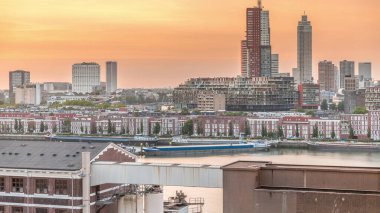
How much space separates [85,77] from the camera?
329 feet

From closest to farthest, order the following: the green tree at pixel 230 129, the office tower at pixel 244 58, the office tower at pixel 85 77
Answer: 1. the green tree at pixel 230 129
2. the office tower at pixel 244 58
3. the office tower at pixel 85 77

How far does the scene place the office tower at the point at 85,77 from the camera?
99.6 m

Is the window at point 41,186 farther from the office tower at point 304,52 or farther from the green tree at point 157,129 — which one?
the office tower at point 304,52

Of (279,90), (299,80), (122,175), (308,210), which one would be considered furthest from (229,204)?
(299,80)

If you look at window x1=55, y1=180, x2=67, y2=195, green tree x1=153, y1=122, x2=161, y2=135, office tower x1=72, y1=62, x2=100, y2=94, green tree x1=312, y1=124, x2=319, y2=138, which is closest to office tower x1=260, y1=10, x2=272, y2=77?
green tree x1=153, y1=122, x2=161, y2=135

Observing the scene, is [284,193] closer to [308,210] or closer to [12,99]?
[308,210]

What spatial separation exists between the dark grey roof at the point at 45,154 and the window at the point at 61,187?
14 centimetres

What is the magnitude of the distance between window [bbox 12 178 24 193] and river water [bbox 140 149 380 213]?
4.17 metres

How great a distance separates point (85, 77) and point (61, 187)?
93.8m

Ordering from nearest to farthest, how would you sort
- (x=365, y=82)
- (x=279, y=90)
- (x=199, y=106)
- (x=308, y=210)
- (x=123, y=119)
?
(x=308, y=210) < (x=123, y=119) < (x=199, y=106) < (x=279, y=90) < (x=365, y=82)

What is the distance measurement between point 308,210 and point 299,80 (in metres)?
85.3

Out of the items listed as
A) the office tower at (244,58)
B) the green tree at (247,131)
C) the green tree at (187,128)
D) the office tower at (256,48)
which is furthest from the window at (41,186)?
the office tower at (244,58)

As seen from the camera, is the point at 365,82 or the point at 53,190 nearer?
the point at 53,190

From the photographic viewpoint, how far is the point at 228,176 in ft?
21.2
